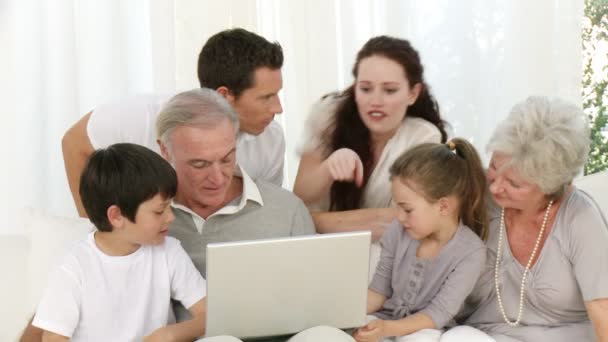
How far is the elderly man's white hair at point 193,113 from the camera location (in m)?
2.10

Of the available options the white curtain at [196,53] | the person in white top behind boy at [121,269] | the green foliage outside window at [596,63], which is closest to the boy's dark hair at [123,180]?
the person in white top behind boy at [121,269]

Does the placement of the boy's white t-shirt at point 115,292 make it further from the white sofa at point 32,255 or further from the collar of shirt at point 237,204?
the white sofa at point 32,255

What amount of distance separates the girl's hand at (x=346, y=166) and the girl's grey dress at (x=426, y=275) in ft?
0.51

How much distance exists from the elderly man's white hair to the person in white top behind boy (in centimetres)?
19

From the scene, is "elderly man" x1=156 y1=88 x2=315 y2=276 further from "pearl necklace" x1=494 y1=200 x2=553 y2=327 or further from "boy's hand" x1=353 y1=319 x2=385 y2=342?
"pearl necklace" x1=494 y1=200 x2=553 y2=327

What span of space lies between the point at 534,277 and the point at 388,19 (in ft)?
4.82

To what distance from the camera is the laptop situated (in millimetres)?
1754

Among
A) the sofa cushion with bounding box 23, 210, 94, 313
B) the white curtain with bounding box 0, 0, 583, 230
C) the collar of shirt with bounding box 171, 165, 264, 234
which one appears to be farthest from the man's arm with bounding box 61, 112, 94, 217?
the white curtain with bounding box 0, 0, 583, 230

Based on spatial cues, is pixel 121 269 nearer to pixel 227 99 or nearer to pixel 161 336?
pixel 161 336

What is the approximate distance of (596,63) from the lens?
11.4 feet

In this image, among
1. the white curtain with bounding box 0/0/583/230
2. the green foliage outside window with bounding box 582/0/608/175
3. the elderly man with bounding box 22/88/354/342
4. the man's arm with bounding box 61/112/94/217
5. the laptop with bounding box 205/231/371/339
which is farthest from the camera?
the green foliage outside window with bounding box 582/0/608/175

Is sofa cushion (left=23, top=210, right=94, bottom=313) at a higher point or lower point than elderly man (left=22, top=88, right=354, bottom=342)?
lower

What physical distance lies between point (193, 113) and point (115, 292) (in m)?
0.45

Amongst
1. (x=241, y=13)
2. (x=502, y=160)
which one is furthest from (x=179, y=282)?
(x=241, y=13)
